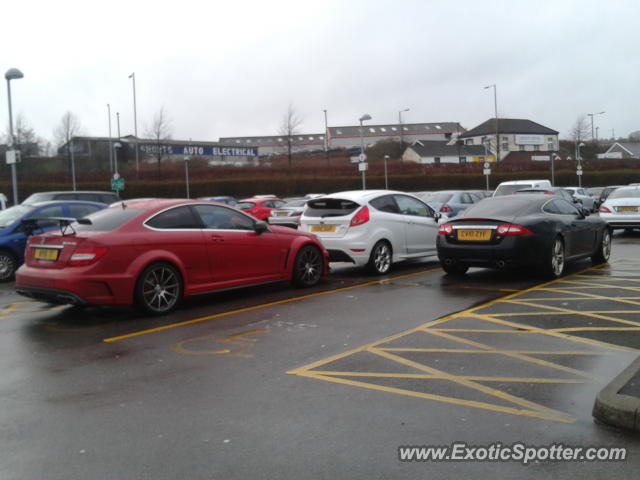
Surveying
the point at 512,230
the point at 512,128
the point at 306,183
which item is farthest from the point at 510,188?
the point at 512,128

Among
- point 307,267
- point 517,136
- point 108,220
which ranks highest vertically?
point 517,136

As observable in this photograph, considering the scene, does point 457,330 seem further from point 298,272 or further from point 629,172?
point 629,172

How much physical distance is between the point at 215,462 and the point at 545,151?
317ft

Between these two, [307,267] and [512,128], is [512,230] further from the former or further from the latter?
[512,128]

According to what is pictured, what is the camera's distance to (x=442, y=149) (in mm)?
93625

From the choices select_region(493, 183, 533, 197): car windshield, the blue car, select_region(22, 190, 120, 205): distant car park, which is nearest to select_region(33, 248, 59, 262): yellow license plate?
the blue car

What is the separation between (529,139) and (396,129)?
25.4 metres

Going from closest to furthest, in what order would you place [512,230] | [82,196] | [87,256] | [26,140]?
[87,256], [512,230], [82,196], [26,140]

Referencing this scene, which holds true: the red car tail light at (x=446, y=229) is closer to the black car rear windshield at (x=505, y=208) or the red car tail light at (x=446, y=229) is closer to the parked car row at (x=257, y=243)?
the parked car row at (x=257, y=243)

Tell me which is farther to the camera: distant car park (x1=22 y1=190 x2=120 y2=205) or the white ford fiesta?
distant car park (x1=22 y1=190 x2=120 y2=205)

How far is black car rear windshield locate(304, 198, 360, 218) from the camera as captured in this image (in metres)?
11.6

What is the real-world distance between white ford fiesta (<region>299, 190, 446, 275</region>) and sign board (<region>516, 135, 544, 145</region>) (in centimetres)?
8776

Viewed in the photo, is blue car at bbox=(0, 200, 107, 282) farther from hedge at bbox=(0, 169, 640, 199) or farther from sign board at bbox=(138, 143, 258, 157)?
sign board at bbox=(138, 143, 258, 157)

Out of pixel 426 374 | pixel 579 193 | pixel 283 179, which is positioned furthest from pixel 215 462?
pixel 283 179
